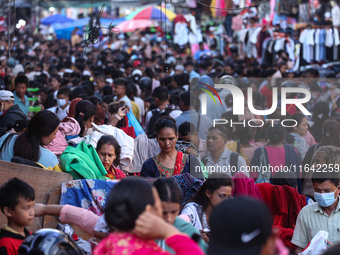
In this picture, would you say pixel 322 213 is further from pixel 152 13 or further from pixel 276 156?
pixel 152 13

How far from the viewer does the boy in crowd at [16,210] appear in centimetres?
265

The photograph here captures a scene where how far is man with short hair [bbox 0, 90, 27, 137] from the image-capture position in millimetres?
5441

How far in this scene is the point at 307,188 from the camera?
5.14 m

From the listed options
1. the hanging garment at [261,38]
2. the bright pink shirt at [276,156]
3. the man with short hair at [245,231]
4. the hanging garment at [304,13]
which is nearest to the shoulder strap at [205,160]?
the bright pink shirt at [276,156]

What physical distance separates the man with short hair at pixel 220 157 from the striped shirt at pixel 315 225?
107 cm

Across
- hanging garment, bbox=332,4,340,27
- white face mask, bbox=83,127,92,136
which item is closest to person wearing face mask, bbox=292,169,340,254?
white face mask, bbox=83,127,92,136

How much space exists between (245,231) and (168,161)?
7.63ft

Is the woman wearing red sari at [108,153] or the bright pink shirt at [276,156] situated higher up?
the woman wearing red sari at [108,153]

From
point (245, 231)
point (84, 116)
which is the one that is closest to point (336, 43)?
point (84, 116)

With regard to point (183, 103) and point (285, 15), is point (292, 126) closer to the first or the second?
point (183, 103)

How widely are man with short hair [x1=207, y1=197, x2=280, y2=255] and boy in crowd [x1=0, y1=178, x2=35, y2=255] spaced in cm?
122

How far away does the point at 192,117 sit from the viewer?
573 cm

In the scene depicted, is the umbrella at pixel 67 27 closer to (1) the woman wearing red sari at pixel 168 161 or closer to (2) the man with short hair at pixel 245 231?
(1) the woman wearing red sari at pixel 168 161

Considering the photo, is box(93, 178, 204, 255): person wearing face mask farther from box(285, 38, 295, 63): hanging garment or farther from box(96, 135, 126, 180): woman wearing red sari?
box(285, 38, 295, 63): hanging garment
